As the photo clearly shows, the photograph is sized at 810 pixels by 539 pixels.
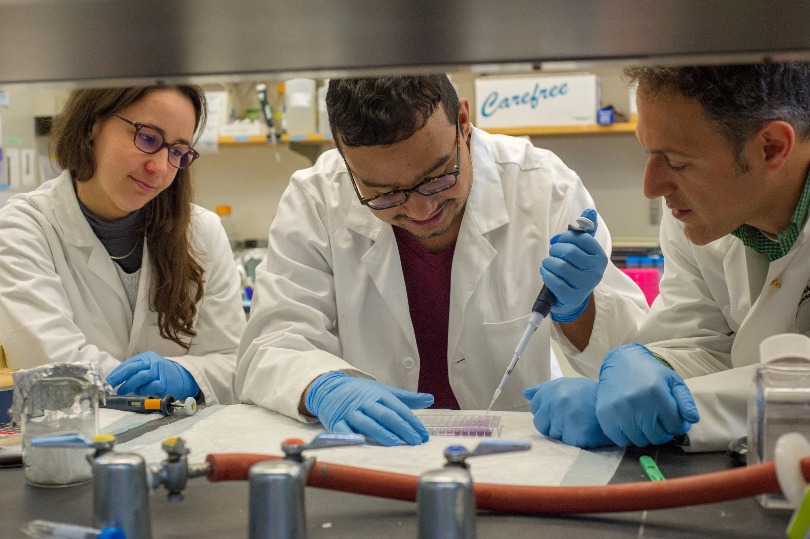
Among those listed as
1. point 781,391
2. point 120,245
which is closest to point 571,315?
point 781,391

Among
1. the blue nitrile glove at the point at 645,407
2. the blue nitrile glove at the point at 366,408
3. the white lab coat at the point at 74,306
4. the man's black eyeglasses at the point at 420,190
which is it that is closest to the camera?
the blue nitrile glove at the point at 645,407

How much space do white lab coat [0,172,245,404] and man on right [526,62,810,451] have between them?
1.20m

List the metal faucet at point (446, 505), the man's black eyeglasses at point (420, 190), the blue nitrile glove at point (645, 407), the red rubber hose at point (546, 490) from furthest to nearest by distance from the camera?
the man's black eyeglasses at point (420, 190) → the blue nitrile glove at point (645, 407) → the red rubber hose at point (546, 490) → the metal faucet at point (446, 505)

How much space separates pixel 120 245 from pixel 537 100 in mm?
2484

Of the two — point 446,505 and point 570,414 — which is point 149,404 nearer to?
point 570,414

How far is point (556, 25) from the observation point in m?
0.80

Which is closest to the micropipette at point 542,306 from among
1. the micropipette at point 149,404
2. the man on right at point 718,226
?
the man on right at point 718,226

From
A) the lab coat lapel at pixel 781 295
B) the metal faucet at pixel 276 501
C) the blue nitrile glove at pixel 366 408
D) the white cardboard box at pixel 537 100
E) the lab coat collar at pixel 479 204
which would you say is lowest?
the blue nitrile glove at pixel 366 408

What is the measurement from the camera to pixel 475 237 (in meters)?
1.92

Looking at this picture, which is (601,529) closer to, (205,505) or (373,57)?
(205,505)

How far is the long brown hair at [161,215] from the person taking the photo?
2.29 metres

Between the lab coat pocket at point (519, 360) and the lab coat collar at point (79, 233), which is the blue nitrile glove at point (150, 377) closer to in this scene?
the lab coat collar at point (79, 233)

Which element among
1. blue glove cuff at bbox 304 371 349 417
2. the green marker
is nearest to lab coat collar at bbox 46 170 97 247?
blue glove cuff at bbox 304 371 349 417

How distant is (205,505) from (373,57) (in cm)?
62
